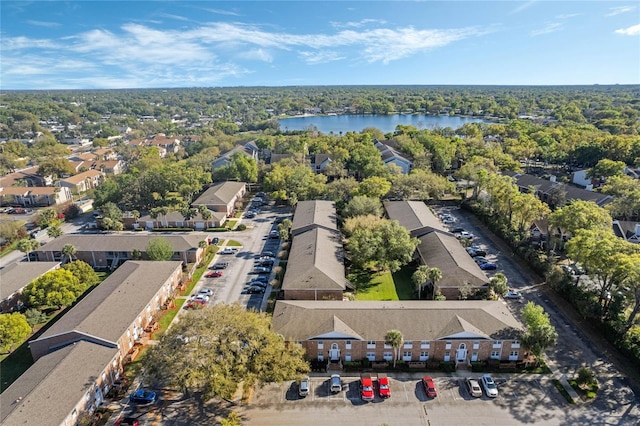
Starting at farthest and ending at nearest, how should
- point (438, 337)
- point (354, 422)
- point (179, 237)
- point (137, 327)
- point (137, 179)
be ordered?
point (137, 179) < point (179, 237) < point (137, 327) < point (438, 337) < point (354, 422)

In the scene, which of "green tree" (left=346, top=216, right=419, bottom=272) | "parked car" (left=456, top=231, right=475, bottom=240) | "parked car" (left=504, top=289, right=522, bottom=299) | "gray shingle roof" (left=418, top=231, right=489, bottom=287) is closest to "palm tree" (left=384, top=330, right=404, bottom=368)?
"gray shingle roof" (left=418, top=231, right=489, bottom=287)

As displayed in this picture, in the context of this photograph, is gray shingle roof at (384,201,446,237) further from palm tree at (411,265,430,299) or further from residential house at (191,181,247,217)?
residential house at (191,181,247,217)

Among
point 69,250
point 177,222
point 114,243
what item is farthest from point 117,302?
point 177,222

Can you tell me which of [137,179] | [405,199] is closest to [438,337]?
[405,199]

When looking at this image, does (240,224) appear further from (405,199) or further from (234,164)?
(405,199)

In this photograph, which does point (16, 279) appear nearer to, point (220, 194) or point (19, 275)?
point (19, 275)

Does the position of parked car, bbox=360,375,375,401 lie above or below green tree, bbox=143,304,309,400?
below

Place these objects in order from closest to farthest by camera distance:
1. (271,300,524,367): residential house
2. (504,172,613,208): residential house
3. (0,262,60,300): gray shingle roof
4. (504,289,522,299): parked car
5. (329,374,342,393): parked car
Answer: (329,374,342,393): parked car → (271,300,524,367): residential house → (0,262,60,300): gray shingle roof → (504,289,522,299): parked car → (504,172,613,208): residential house
